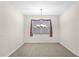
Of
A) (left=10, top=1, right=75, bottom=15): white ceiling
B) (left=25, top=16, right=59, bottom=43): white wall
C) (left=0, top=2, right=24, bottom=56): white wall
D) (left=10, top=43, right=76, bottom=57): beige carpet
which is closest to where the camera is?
(left=10, top=1, right=75, bottom=15): white ceiling

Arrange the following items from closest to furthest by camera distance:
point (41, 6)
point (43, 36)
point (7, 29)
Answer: point (7, 29) < point (41, 6) < point (43, 36)

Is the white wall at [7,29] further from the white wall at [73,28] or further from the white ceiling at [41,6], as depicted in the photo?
the white wall at [73,28]

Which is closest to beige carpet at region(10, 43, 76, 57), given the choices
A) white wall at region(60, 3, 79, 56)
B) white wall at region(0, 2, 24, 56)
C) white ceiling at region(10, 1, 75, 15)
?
white wall at region(60, 3, 79, 56)

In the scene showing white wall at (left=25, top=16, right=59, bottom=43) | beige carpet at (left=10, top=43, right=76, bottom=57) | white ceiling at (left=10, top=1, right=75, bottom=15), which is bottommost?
beige carpet at (left=10, top=43, right=76, bottom=57)

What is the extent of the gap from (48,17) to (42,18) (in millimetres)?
409

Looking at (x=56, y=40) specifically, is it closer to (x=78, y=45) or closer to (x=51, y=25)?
(x=51, y=25)

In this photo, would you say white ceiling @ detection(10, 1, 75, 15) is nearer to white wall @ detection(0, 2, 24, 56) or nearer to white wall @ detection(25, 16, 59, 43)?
white wall @ detection(0, 2, 24, 56)

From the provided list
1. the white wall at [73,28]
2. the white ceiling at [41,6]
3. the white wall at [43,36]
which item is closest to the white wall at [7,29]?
the white ceiling at [41,6]

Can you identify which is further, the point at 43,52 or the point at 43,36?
the point at 43,36

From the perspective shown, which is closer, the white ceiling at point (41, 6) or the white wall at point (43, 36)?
the white ceiling at point (41, 6)

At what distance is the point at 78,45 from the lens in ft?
12.7

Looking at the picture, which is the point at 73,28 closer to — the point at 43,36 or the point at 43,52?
the point at 43,52

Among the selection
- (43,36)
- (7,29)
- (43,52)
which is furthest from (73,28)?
(43,36)

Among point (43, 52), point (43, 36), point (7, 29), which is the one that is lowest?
point (43, 52)
